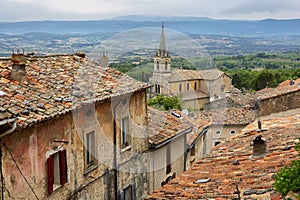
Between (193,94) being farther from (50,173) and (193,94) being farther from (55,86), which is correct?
(50,173)

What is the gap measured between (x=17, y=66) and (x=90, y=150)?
3073 mm

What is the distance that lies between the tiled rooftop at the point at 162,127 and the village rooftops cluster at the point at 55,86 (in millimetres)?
2712

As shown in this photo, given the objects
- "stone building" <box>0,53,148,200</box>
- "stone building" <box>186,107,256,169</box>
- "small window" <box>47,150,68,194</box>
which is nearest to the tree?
"stone building" <box>0,53,148,200</box>

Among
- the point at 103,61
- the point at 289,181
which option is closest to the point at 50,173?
the point at 103,61

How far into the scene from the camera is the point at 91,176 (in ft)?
37.2

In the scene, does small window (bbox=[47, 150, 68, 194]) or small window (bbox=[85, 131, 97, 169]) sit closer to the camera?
small window (bbox=[47, 150, 68, 194])

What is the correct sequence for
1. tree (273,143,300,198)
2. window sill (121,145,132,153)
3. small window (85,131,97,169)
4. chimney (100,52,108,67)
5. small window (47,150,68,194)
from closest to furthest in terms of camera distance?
tree (273,143,300,198), small window (47,150,68,194), small window (85,131,97,169), window sill (121,145,132,153), chimney (100,52,108,67)

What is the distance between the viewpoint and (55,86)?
10906mm

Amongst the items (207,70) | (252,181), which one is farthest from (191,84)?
(252,181)

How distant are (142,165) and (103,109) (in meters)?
3.73

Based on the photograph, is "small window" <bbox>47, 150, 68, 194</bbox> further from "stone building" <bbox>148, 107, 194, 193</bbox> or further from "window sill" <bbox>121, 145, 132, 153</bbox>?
"stone building" <bbox>148, 107, 194, 193</bbox>

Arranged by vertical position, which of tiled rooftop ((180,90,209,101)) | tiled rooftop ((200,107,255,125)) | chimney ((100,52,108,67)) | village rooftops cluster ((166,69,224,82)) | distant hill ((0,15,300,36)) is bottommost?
tiled rooftop ((180,90,209,101))

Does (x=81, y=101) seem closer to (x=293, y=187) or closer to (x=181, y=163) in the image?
(x=293, y=187)

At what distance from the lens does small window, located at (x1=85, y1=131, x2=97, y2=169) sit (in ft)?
36.3
